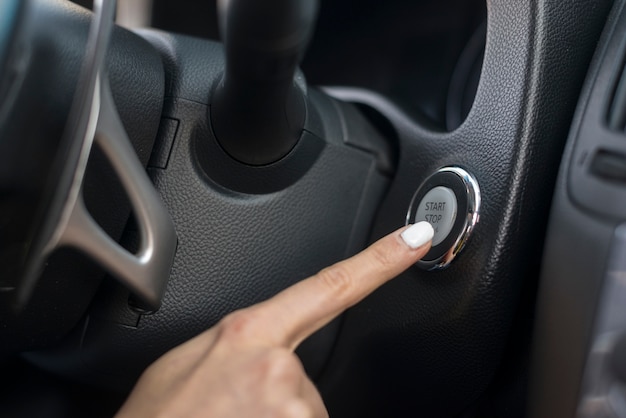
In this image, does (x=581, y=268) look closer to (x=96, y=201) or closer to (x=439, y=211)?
(x=439, y=211)

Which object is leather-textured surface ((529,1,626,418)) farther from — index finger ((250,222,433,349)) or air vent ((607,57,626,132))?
index finger ((250,222,433,349))

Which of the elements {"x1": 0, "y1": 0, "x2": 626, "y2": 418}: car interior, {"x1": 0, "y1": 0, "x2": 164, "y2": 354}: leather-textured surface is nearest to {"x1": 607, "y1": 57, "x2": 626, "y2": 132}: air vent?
{"x1": 0, "y1": 0, "x2": 626, "y2": 418}: car interior

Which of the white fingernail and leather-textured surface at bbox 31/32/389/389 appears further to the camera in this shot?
leather-textured surface at bbox 31/32/389/389

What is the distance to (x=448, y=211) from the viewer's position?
587mm

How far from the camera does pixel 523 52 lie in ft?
1.94

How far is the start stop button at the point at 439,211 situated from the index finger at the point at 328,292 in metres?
0.06

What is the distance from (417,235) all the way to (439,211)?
0.07 meters

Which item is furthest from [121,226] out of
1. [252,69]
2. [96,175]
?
[252,69]

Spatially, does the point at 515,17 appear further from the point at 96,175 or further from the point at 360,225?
the point at 96,175

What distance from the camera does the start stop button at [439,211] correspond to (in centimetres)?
58

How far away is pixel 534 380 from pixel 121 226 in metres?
0.40

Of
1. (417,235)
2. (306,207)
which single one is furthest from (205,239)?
(417,235)

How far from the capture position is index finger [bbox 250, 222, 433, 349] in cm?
49

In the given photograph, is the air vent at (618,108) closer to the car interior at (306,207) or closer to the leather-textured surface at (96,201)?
the car interior at (306,207)
